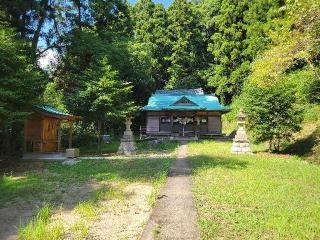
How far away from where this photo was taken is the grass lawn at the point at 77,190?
771cm

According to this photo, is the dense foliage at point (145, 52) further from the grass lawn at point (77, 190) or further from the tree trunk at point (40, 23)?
the grass lawn at point (77, 190)

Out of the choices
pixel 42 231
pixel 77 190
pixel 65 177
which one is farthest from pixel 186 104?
pixel 42 231

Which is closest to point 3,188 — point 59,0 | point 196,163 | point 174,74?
point 196,163

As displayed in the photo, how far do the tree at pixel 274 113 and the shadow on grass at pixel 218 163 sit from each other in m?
4.25

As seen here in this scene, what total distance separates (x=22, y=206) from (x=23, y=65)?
1053cm

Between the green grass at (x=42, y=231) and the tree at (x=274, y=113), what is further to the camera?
the tree at (x=274, y=113)

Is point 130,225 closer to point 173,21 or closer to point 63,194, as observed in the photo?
point 63,194

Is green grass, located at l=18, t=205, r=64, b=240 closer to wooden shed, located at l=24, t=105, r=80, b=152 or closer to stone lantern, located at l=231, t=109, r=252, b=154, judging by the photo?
wooden shed, located at l=24, t=105, r=80, b=152

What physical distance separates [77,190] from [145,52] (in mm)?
29266

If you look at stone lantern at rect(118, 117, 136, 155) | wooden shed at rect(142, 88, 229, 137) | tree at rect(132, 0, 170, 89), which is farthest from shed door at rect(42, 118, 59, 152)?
tree at rect(132, 0, 170, 89)

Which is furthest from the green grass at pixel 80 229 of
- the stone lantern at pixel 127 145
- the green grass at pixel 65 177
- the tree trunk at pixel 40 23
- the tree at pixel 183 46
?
the tree at pixel 183 46

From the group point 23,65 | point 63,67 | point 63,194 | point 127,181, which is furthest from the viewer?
point 63,67

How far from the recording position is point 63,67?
110ft

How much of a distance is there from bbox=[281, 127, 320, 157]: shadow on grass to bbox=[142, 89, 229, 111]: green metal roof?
46.1 feet
